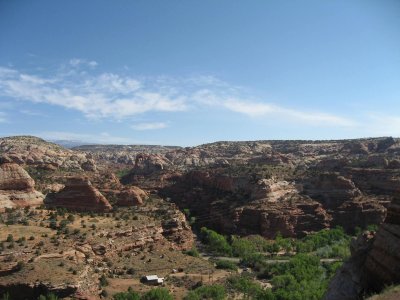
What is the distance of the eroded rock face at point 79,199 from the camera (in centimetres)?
6275

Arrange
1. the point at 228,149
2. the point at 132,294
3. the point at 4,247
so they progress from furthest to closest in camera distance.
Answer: the point at 228,149, the point at 4,247, the point at 132,294

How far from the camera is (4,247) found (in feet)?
137

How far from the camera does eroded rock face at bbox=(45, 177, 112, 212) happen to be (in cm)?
6275

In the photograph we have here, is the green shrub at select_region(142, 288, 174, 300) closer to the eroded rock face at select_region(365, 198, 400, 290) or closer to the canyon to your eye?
the canyon

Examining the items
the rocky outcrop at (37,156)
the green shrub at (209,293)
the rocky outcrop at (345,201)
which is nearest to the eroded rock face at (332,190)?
the rocky outcrop at (345,201)

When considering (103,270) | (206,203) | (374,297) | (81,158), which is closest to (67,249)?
(103,270)

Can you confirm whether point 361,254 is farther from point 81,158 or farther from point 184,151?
point 184,151

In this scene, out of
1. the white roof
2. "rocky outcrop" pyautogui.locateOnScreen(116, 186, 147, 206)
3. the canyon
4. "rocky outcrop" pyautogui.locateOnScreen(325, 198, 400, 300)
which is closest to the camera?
"rocky outcrop" pyautogui.locateOnScreen(325, 198, 400, 300)

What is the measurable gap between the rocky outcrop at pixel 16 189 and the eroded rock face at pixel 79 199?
7.37 feet

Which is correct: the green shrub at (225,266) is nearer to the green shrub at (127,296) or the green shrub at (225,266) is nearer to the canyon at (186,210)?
the canyon at (186,210)

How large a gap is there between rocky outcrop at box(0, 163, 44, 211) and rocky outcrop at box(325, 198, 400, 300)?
1872 inches

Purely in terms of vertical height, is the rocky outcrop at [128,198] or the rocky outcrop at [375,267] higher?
the rocky outcrop at [375,267]

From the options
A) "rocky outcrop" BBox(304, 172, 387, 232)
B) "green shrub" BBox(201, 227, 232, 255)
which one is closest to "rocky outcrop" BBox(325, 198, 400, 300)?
"green shrub" BBox(201, 227, 232, 255)

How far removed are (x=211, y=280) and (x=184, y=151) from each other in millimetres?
132339
